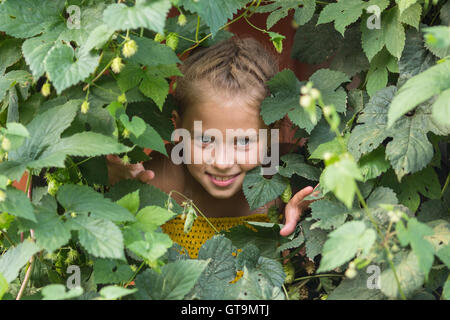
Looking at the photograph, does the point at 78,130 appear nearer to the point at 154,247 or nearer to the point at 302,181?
the point at 154,247

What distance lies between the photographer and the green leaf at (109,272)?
1.19 metres

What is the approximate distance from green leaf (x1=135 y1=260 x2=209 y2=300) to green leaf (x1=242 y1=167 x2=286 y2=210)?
0.46 metres

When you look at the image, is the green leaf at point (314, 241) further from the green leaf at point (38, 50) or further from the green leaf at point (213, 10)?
the green leaf at point (38, 50)

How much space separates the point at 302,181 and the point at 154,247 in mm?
772

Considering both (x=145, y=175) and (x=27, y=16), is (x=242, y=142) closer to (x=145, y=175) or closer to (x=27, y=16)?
(x=145, y=175)

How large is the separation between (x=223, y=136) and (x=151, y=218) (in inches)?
19.8

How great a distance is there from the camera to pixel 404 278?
1118mm

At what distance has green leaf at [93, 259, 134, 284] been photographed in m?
1.19

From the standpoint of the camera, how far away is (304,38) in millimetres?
1828

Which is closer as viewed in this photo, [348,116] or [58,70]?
[58,70]

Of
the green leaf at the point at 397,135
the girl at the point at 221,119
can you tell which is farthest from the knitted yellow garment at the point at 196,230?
the green leaf at the point at 397,135

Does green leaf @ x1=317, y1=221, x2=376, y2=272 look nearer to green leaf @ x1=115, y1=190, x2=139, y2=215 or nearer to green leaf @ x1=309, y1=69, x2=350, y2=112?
green leaf @ x1=115, y1=190, x2=139, y2=215

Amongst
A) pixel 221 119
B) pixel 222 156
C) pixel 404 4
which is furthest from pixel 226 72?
pixel 404 4
